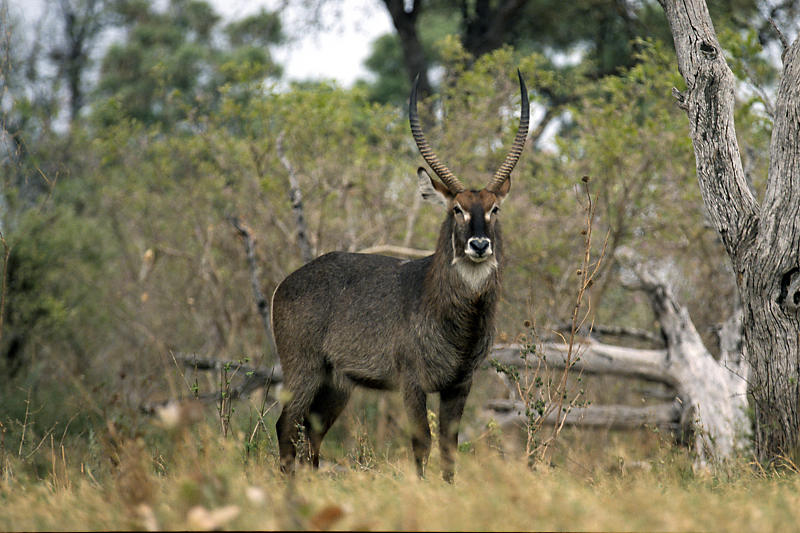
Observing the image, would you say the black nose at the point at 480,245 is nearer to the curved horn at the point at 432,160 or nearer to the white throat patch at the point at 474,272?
the white throat patch at the point at 474,272

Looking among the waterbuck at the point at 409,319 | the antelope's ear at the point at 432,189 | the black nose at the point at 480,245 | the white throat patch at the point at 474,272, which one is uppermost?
the antelope's ear at the point at 432,189

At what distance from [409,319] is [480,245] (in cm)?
80

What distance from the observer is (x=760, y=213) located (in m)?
5.07

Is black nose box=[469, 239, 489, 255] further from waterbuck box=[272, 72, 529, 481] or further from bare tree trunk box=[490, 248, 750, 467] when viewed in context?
bare tree trunk box=[490, 248, 750, 467]

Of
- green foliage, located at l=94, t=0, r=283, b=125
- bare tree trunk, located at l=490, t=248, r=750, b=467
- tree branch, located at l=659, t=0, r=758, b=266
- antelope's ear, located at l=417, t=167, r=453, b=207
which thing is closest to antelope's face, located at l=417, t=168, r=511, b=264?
antelope's ear, located at l=417, t=167, r=453, b=207

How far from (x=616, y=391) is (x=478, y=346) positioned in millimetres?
4692

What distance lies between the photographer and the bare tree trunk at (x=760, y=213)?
192 inches

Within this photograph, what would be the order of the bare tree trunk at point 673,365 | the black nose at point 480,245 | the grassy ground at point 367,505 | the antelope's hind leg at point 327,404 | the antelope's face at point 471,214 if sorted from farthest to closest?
the bare tree trunk at point 673,365, the antelope's hind leg at point 327,404, the antelope's face at point 471,214, the black nose at point 480,245, the grassy ground at point 367,505

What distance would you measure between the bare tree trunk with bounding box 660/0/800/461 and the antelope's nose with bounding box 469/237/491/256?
60.3 inches

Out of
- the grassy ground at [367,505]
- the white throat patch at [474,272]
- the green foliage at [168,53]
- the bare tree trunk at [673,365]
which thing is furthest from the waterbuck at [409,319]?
the green foliage at [168,53]

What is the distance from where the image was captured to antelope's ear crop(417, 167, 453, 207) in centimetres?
536

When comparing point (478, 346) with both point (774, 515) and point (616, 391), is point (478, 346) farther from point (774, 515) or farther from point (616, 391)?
point (616, 391)

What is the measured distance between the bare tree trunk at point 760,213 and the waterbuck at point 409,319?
112 centimetres

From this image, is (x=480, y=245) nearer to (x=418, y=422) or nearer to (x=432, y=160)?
(x=432, y=160)
